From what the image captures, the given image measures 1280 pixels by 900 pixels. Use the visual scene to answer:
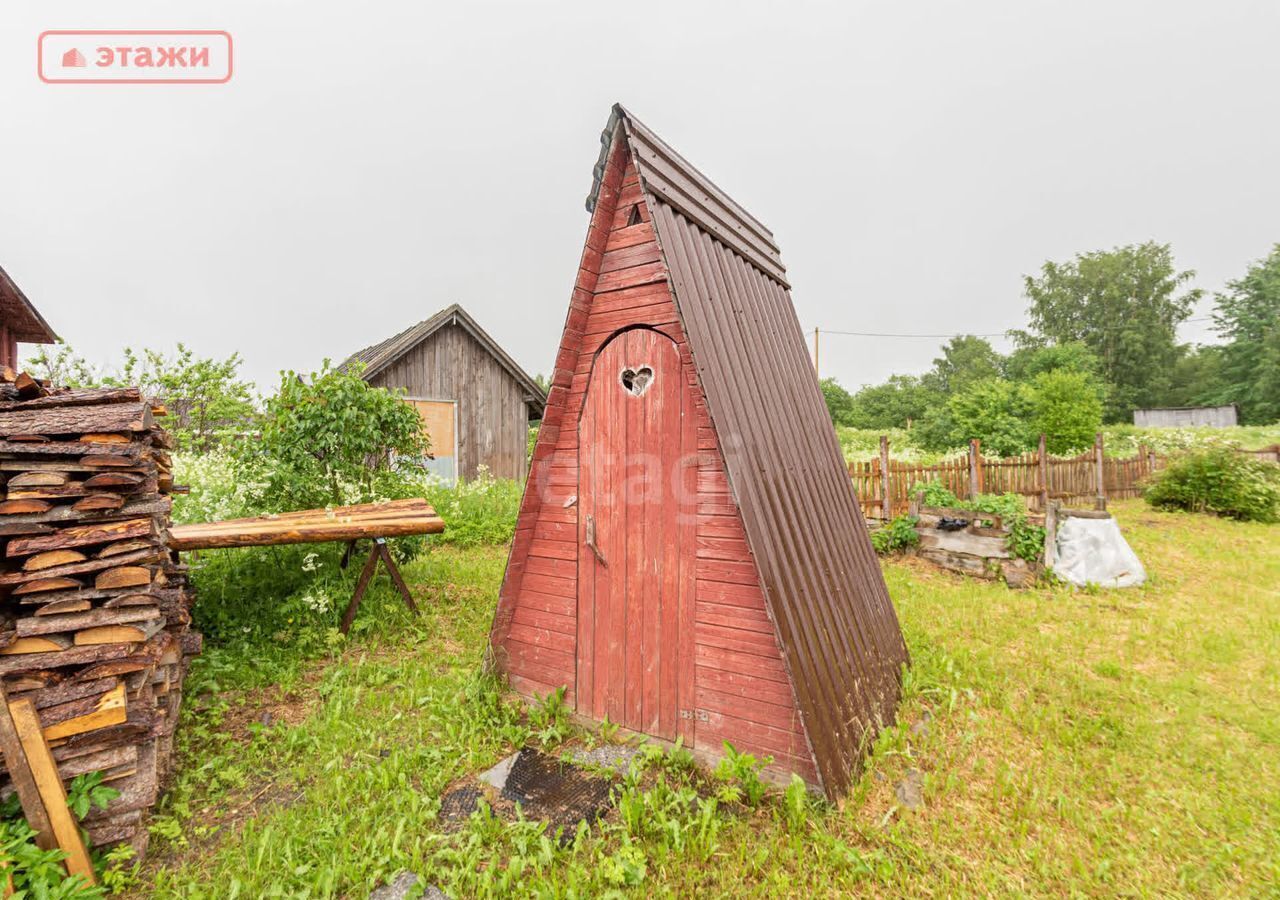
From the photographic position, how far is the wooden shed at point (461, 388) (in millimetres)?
13156

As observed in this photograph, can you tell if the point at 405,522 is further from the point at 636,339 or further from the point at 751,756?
the point at 751,756

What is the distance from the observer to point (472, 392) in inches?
565

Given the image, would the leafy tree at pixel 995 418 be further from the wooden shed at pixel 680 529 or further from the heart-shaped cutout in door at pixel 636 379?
the heart-shaped cutout in door at pixel 636 379

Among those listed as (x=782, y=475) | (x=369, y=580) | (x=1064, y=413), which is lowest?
(x=369, y=580)

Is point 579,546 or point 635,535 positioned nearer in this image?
point 635,535

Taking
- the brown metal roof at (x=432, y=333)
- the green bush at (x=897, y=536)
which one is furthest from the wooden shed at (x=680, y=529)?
the brown metal roof at (x=432, y=333)

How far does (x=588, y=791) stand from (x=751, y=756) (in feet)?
3.36

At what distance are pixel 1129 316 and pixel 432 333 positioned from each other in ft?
185

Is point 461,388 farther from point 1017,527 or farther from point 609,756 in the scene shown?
point 1017,527

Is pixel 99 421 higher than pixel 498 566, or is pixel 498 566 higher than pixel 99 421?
pixel 99 421

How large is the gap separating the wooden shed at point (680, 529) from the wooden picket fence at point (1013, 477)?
21.2 feet

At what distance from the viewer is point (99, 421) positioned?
3162 mm

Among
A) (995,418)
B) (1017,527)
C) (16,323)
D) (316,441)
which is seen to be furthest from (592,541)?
(995,418)

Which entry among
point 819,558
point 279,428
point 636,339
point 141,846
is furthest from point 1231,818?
point 279,428
